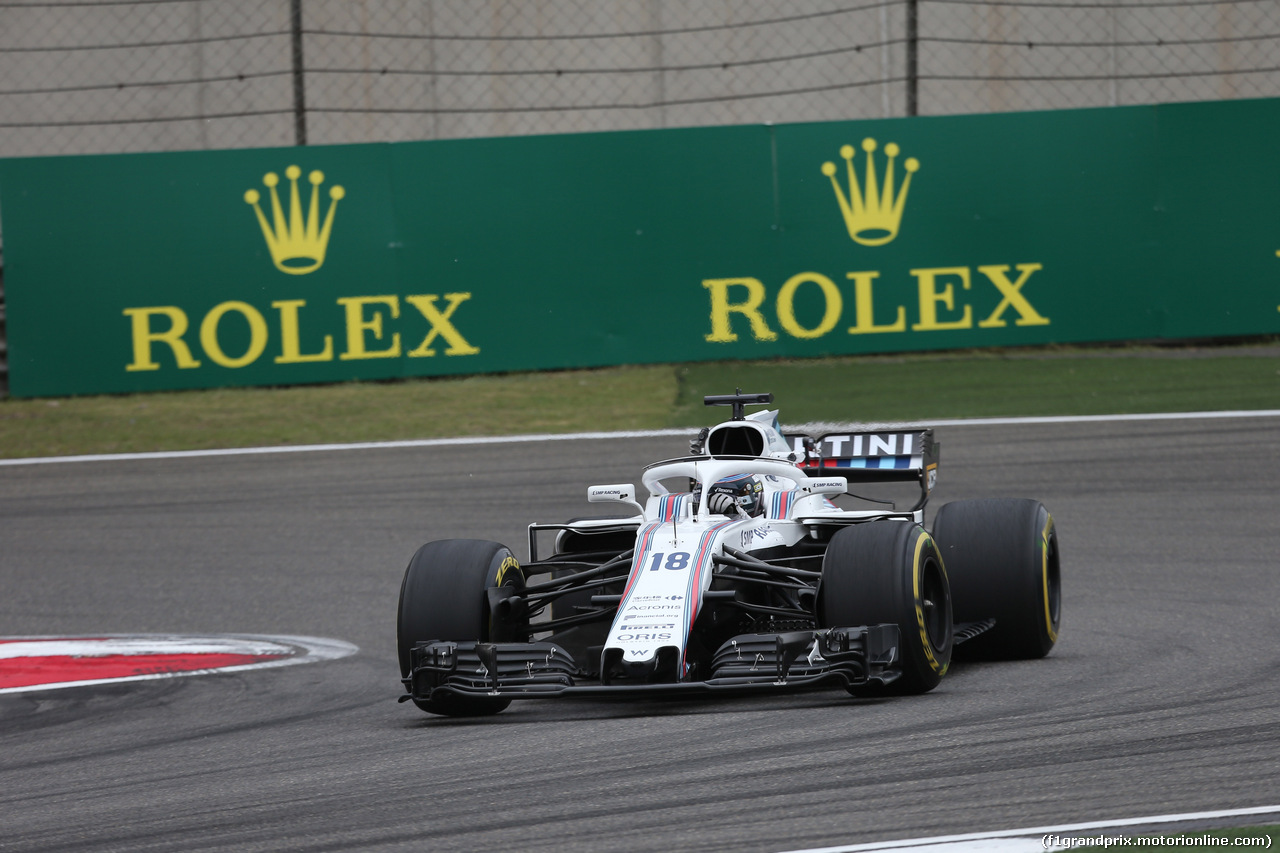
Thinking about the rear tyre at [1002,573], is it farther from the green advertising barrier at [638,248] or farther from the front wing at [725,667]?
the green advertising barrier at [638,248]

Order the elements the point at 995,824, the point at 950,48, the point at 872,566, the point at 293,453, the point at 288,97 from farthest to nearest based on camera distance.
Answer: the point at 288,97 → the point at 950,48 → the point at 293,453 → the point at 872,566 → the point at 995,824

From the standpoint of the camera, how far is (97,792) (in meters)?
4.76

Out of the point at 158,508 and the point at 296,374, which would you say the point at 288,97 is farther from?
the point at 158,508

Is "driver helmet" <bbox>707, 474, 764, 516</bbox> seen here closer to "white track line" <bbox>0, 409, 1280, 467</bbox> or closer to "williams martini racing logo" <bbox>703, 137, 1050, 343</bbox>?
"white track line" <bbox>0, 409, 1280, 467</bbox>

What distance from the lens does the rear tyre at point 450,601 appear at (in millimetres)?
5918

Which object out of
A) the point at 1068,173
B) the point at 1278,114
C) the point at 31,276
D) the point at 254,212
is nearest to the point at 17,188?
the point at 31,276

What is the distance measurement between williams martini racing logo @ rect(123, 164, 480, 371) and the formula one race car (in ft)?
20.8

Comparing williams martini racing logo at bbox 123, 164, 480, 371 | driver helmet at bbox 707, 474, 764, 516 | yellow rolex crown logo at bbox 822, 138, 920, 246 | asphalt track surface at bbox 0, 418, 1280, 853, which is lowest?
asphalt track surface at bbox 0, 418, 1280, 853

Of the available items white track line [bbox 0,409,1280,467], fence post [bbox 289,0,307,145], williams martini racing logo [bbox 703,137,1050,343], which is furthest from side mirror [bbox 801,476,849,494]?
fence post [bbox 289,0,307,145]

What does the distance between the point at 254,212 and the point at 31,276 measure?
187 centimetres

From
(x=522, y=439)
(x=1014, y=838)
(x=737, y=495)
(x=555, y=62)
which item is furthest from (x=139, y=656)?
(x=555, y=62)

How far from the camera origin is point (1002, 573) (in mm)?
6531

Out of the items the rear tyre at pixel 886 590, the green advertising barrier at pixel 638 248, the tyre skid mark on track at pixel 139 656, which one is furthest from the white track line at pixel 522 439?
the rear tyre at pixel 886 590
